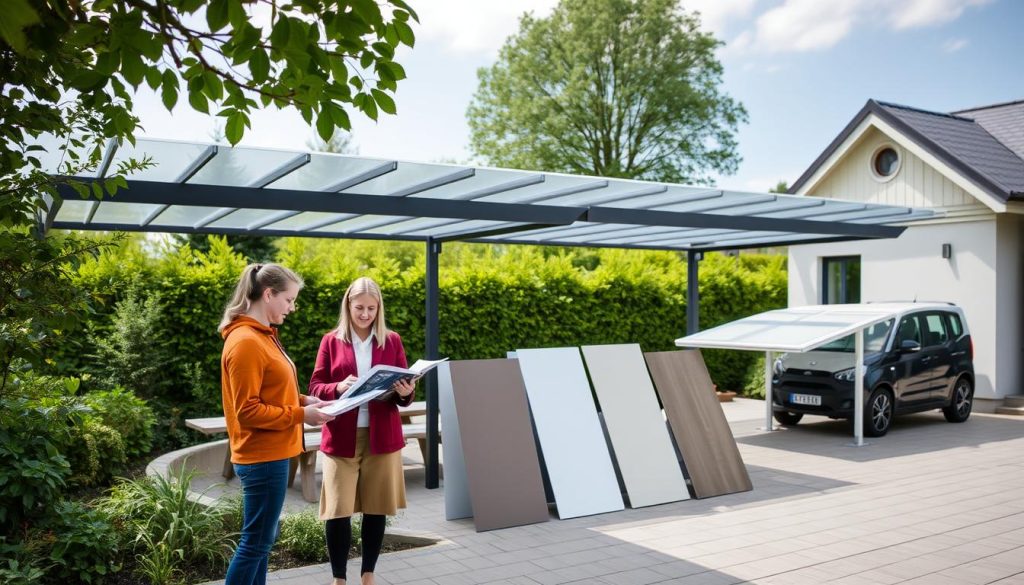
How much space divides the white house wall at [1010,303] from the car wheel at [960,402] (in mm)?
1570

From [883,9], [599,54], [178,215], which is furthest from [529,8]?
[178,215]

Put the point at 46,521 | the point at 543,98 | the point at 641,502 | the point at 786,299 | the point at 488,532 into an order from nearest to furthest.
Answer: the point at 46,521, the point at 488,532, the point at 641,502, the point at 786,299, the point at 543,98

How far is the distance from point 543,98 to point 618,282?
831 inches

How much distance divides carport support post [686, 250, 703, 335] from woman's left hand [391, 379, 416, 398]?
24.9 ft

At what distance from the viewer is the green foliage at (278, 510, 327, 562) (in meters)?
5.54

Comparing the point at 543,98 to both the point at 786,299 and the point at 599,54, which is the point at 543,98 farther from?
the point at 786,299

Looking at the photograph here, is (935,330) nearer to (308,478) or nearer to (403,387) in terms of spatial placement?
(308,478)

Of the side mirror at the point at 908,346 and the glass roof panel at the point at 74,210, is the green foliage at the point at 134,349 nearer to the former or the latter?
the glass roof panel at the point at 74,210

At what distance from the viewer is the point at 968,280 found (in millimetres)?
14055

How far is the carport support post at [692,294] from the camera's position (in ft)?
38.4

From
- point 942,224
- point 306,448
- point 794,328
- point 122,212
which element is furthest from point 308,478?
point 942,224

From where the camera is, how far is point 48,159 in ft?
18.9

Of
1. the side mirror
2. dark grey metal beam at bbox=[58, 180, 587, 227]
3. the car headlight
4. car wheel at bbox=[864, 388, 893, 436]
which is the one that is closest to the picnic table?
dark grey metal beam at bbox=[58, 180, 587, 227]

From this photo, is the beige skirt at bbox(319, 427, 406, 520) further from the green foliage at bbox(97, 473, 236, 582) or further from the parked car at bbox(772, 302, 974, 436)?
the parked car at bbox(772, 302, 974, 436)
